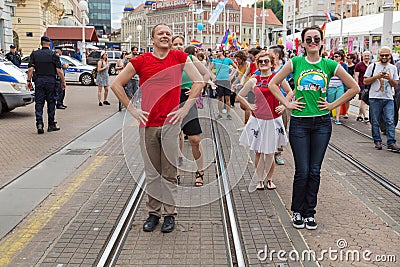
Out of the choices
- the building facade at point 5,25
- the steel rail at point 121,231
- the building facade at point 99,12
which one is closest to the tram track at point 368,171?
the steel rail at point 121,231

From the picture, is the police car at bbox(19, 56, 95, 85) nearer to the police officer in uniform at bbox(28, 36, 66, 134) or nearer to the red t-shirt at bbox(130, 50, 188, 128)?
the police officer in uniform at bbox(28, 36, 66, 134)

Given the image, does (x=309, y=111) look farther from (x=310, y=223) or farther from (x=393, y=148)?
(x=393, y=148)

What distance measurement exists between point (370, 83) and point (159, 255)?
671 centimetres

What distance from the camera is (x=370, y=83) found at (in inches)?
383

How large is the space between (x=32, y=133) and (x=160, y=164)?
6.82 meters

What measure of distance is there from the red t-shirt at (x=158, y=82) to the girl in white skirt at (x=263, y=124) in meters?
1.59

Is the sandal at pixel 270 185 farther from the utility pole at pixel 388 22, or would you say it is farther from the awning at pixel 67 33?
the awning at pixel 67 33

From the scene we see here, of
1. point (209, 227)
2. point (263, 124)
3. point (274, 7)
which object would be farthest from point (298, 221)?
point (274, 7)

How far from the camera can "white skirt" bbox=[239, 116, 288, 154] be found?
659 centimetres

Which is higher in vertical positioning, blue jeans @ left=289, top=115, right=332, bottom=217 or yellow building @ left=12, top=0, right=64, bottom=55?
yellow building @ left=12, top=0, right=64, bottom=55

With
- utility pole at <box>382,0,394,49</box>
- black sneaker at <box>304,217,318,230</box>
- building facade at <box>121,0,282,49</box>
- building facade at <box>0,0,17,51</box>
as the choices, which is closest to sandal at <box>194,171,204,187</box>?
black sneaker at <box>304,217,318,230</box>

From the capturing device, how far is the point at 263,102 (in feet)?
21.8

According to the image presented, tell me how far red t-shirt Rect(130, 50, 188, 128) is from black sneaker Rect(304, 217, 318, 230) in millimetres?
1834

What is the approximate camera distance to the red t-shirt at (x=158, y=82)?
5.04 meters
